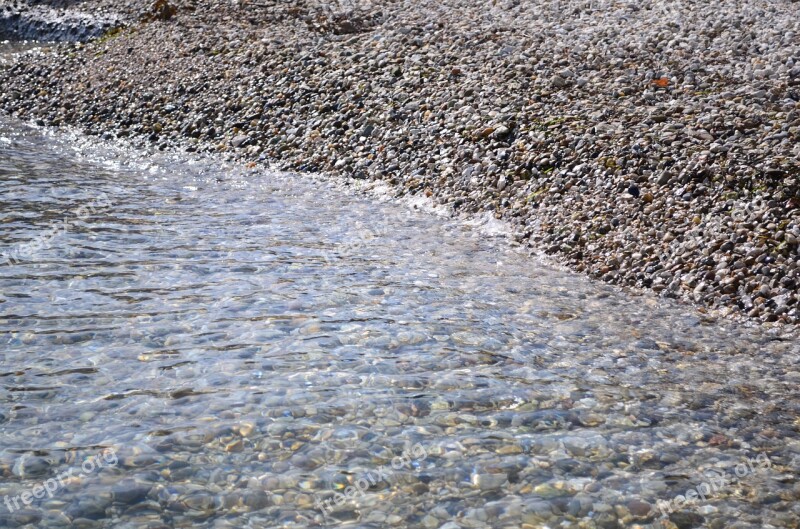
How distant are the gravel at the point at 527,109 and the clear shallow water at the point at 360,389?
3.42ft

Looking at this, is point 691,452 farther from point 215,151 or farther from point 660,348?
point 215,151

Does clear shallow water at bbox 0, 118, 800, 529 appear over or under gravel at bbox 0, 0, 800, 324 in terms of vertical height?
under

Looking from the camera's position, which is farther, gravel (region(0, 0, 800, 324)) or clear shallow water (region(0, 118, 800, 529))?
gravel (region(0, 0, 800, 324))

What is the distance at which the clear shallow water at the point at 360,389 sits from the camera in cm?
489

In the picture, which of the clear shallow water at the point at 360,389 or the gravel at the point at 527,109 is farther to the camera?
the gravel at the point at 527,109

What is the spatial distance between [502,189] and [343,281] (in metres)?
3.60

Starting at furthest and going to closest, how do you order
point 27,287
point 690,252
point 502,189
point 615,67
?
point 615,67, point 502,189, point 690,252, point 27,287

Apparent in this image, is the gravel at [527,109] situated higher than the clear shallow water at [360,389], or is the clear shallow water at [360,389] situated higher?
the gravel at [527,109]

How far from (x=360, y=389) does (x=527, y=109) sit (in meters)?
7.57

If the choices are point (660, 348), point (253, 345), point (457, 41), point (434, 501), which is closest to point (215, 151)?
Result: point (457, 41)

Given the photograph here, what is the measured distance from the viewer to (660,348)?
7277 mm

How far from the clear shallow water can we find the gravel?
1.04m

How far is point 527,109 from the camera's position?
12609 millimetres

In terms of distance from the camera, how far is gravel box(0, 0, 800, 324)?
926 cm
